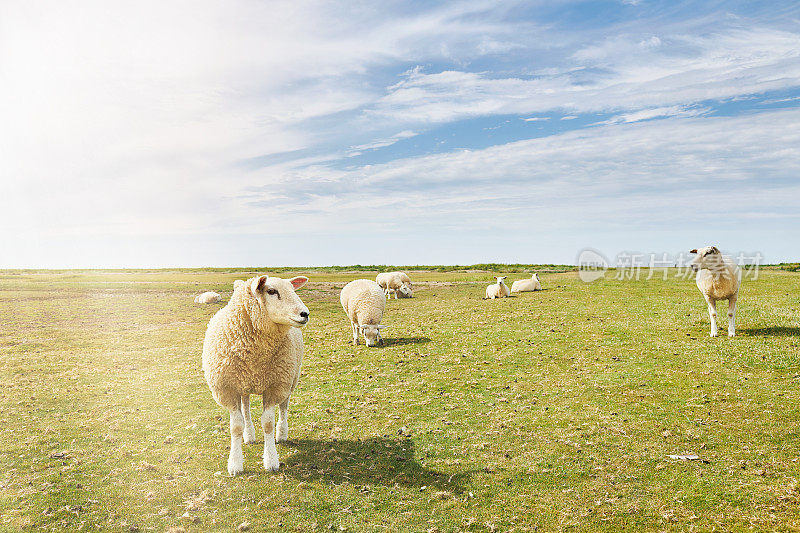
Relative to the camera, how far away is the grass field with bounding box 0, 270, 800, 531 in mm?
7398

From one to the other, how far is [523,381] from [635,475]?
593cm

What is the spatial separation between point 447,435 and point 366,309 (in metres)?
10.8

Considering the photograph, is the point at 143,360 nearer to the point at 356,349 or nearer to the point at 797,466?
the point at 356,349

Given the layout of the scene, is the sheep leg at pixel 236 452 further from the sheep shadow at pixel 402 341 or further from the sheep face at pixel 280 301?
the sheep shadow at pixel 402 341

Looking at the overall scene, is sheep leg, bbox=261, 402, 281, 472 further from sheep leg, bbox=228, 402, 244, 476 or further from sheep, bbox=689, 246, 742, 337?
sheep, bbox=689, 246, 742, 337

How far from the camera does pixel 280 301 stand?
827cm

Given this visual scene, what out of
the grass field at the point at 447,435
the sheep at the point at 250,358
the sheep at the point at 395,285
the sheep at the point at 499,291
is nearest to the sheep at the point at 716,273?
the grass field at the point at 447,435

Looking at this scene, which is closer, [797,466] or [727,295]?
[797,466]

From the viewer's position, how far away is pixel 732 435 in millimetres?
9609

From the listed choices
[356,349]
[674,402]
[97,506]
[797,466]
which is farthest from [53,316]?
[797,466]

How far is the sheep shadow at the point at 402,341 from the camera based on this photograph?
20.4m

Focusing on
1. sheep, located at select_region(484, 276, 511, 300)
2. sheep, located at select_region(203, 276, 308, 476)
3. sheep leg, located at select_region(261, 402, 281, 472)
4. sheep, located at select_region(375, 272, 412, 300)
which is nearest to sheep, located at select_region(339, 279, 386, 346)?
sheep, located at select_region(203, 276, 308, 476)

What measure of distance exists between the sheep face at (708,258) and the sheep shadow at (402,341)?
10391 mm

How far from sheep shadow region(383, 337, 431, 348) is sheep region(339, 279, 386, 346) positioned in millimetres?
459
